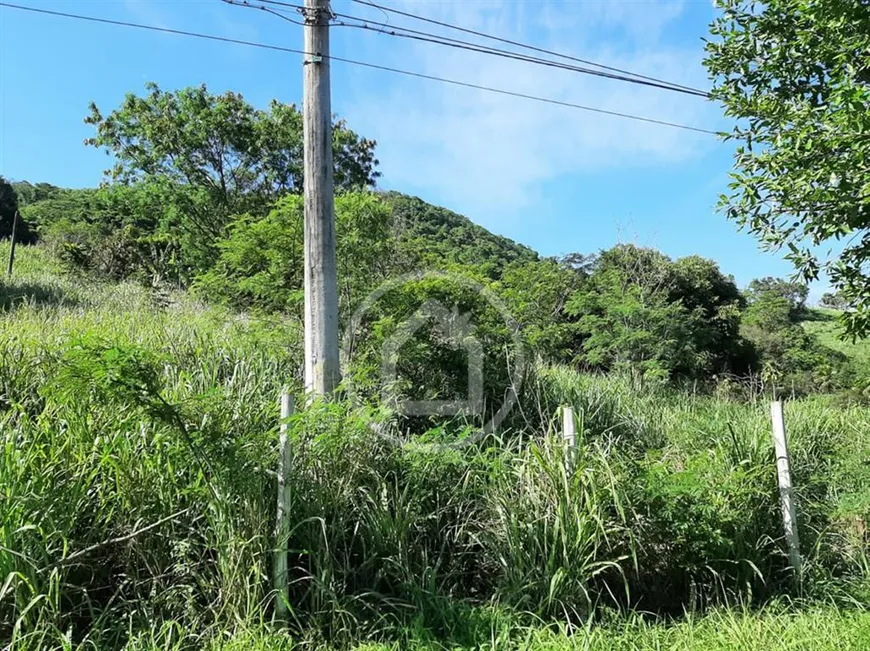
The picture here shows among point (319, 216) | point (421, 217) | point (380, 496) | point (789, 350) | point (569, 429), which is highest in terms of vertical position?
point (421, 217)

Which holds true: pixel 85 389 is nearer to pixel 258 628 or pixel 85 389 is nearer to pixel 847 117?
pixel 258 628

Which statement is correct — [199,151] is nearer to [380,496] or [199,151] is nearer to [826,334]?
[380,496]

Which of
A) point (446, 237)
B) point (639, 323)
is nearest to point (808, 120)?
point (639, 323)

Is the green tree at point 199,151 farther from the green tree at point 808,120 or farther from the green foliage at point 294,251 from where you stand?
the green tree at point 808,120

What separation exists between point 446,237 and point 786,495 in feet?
Answer: 33.7

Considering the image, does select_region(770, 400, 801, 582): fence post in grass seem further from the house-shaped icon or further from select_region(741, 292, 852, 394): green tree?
select_region(741, 292, 852, 394): green tree

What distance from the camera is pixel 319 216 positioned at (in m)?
3.74

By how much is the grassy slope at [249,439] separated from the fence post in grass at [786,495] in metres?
0.35

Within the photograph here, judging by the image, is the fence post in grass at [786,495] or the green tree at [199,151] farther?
the green tree at [199,151]

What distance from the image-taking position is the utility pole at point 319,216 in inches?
146

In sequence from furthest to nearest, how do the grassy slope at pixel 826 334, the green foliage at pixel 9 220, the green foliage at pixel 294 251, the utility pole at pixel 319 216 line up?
the green foliage at pixel 9 220 → the grassy slope at pixel 826 334 → the green foliage at pixel 294 251 → the utility pole at pixel 319 216

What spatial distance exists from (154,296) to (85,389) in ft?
18.8

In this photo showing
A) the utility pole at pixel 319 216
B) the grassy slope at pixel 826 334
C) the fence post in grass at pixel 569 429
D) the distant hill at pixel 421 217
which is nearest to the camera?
the fence post in grass at pixel 569 429

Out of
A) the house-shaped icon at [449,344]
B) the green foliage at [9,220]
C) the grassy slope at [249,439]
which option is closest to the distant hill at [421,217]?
the green foliage at [9,220]
